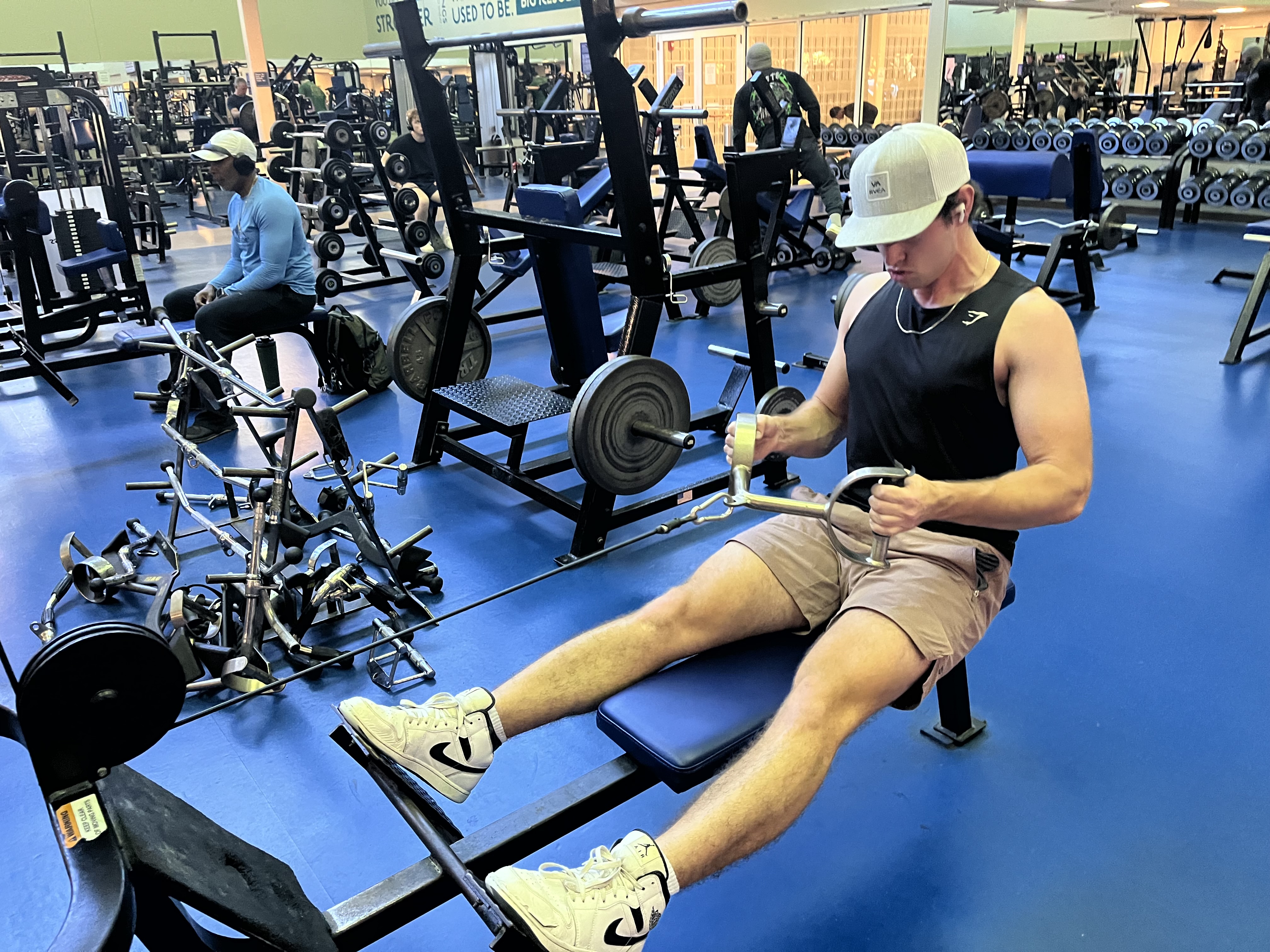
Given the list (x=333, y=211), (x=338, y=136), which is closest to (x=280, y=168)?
(x=338, y=136)

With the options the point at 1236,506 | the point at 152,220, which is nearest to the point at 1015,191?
the point at 1236,506

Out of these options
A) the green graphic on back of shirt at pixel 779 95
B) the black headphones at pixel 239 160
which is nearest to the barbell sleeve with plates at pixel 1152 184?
the green graphic on back of shirt at pixel 779 95

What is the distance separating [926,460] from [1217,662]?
3.80ft

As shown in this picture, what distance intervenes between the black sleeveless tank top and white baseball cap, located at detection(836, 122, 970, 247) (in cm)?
18

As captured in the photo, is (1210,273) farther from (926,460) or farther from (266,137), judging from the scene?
(266,137)

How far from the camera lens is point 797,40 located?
11.4 m

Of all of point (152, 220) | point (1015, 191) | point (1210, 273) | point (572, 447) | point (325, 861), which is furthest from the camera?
point (152, 220)

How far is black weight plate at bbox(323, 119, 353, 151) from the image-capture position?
6496 millimetres

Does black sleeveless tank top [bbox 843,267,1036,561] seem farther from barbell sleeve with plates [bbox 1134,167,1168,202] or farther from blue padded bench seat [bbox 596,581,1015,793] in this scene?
barbell sleeve with plates [bbox 1134,167,1168,202]

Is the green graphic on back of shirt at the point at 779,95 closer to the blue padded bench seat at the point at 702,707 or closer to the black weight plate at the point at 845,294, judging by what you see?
the black weight plate at the point at 845,294

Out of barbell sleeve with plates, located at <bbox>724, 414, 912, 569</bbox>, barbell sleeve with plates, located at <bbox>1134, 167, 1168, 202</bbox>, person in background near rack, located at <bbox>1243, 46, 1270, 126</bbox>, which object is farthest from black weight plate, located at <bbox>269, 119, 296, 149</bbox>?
person in background near rack, located at <bbox>1243, 46, 1270, 126</bbox>

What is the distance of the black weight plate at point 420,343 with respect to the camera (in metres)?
3.40

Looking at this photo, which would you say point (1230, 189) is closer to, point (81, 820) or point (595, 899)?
point (595, 899)

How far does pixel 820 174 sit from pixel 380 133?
11.3 feet
